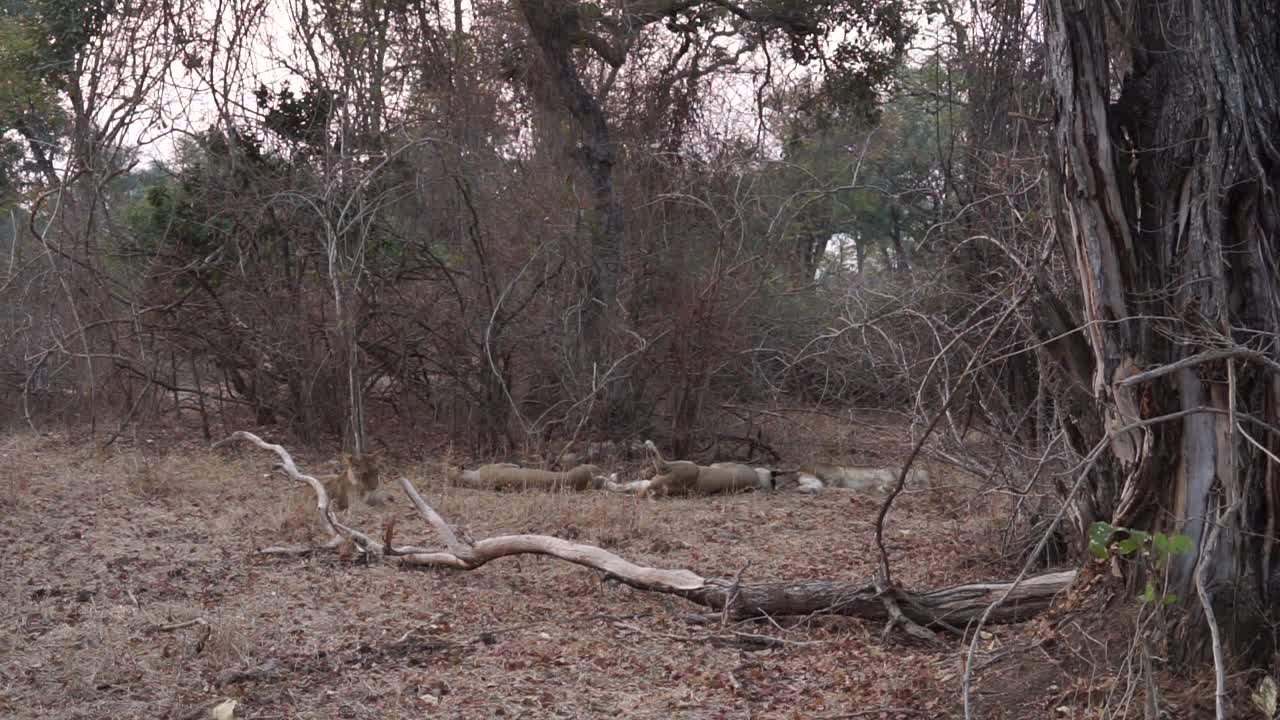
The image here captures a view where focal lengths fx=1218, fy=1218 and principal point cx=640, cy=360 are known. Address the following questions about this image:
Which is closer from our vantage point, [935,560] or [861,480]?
[935,560]

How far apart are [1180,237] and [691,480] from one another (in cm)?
589

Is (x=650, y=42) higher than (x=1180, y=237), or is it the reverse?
(x=650, y=42)

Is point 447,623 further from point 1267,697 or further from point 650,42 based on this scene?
point 650,42

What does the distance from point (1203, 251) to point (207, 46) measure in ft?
23.5

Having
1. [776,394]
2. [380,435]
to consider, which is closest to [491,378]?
[380,435]

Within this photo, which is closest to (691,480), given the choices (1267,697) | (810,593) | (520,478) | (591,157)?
(520,478)

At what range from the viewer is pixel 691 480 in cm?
938

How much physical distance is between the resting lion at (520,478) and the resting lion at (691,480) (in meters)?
0.36

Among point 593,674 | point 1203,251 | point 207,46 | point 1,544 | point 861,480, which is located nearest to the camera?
point 1203,251

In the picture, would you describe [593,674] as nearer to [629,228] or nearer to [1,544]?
[1,544]

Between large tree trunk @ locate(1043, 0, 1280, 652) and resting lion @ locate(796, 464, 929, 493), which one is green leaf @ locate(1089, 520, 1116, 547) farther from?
resting lion @ locate(796, 464, 929, 493)

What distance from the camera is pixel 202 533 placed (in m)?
7.03

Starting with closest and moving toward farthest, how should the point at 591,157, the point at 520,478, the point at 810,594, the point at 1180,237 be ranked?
the point at 1180,237, the point at 810,594, the point at 520,478, the point at 591,157

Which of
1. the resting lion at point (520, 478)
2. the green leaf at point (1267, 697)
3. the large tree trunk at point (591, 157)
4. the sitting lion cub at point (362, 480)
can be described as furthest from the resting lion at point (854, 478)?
the green leaf at point (1267, 697)
